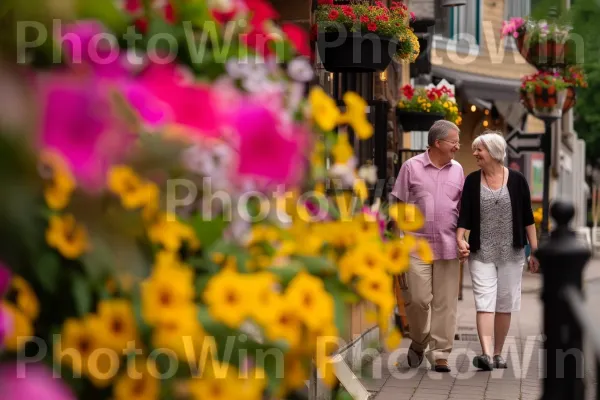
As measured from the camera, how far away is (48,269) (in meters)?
1.57

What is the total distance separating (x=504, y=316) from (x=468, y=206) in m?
0.78

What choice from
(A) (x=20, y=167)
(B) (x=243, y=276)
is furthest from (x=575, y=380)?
(A) (x=20, y=167)

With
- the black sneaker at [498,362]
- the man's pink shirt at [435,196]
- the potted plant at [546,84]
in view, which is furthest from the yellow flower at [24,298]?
the potted plant at [546,84]

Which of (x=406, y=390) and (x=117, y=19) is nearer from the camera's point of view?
(x=117, y=19)

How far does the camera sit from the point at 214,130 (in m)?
1.32

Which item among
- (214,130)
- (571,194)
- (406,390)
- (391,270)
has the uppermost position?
(214,130)

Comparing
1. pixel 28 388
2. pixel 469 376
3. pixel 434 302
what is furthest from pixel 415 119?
pixel 28 388

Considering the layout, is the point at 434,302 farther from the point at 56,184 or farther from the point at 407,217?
the point at 56,184

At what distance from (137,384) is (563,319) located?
48.9 inches

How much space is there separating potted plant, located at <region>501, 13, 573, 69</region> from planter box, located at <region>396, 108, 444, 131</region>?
545 centimetres

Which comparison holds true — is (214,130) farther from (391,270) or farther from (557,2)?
(557,2)

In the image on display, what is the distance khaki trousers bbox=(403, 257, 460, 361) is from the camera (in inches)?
317

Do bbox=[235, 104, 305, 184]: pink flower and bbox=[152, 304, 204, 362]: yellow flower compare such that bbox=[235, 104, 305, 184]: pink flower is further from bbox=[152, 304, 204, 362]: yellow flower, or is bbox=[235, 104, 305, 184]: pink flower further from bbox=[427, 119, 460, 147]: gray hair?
bbox=[427, 119, 460, 147]: gray hair

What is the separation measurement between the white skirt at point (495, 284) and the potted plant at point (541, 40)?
400 inches
